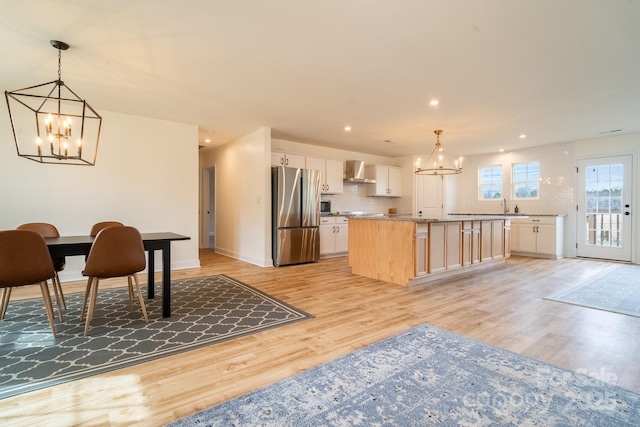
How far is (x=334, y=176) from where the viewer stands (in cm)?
694

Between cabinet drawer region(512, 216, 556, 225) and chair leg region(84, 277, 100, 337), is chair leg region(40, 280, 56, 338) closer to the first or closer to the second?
chair leg region(84, 277, 100, 337)

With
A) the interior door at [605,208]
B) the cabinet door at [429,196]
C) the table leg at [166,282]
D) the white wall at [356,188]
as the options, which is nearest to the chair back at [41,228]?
the table leg at [166,282]

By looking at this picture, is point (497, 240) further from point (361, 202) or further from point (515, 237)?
point (361, 202)

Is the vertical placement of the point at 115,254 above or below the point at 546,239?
above

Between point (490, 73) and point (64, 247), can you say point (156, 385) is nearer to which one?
point (64, 247)

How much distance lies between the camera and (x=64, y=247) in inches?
102

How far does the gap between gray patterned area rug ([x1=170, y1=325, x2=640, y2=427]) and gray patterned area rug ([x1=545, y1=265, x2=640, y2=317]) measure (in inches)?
78.0

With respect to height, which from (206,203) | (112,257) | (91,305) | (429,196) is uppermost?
(429,196)

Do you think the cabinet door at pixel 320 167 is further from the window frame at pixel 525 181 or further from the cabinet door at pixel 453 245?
the window frame at pixel 525 181

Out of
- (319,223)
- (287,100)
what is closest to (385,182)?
(319,223)

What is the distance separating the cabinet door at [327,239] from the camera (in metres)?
6.43

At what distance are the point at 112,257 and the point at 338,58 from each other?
9.12 ft

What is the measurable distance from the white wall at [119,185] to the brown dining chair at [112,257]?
7.59ft

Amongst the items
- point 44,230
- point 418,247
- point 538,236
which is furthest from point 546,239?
point 44,230
